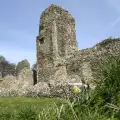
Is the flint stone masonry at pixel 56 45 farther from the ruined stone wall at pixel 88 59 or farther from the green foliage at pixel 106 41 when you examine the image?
the green foliage at pixel 106 41

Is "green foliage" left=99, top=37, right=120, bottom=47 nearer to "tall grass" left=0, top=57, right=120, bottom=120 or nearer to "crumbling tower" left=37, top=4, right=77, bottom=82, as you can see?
"crumbling tower" left=37, top=4, right=77, bottom=82

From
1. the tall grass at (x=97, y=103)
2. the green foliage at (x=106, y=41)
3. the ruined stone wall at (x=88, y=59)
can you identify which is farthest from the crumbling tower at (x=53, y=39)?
the tall grass at (x=97, y=103)

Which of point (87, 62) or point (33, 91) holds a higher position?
point (87, 62)

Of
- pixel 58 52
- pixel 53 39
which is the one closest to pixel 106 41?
pixel 58 52

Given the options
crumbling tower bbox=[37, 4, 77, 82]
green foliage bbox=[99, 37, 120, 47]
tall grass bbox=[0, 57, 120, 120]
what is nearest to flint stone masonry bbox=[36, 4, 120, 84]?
crumbling tower bbox=[37, 4, 77, 82]

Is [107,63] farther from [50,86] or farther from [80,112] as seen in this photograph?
[50,86]

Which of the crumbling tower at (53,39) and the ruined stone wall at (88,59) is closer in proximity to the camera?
the ruined stone wall at (88,59)

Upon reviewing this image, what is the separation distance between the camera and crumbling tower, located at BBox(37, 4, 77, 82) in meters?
20.2

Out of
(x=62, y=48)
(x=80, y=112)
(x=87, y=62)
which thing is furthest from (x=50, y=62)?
(x=80, y=112)

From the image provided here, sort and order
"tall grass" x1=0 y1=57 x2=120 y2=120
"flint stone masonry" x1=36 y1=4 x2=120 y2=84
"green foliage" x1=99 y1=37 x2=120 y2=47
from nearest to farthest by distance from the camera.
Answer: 1. "tall grass" x1=0 y1=57 x2=120 y2=120
2. "green foliage" x1=99 y1=37 x2=120 y2=47
3. "flint stone masonry" x1=36 y1=4 x2=120 y2=84

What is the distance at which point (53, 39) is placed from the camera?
20.3 metres

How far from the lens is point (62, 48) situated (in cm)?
2053

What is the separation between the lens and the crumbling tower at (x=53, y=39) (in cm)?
2023

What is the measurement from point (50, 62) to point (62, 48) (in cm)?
147
